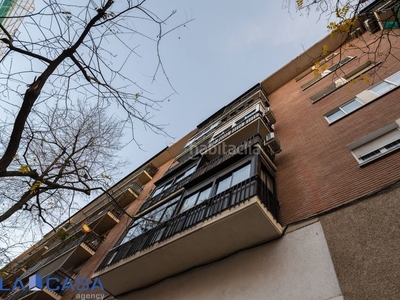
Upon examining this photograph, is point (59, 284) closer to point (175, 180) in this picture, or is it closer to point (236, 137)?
point (175, 180)

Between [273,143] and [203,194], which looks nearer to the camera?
[203,194]

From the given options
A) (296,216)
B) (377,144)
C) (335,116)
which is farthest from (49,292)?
(335,116)

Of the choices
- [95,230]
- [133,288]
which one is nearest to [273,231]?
[133,288]

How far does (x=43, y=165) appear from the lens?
7555 mm

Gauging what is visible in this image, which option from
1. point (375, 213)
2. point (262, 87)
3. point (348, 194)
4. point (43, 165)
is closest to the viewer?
point (375, 213)

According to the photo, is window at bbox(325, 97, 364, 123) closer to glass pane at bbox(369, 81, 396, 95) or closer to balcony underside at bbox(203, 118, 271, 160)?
glass pane at bbox(369, 81, 396, 95)

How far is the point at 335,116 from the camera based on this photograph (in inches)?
357

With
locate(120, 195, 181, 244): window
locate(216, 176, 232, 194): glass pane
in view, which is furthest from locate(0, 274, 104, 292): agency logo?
locate(216, 176, 232, 194): glass pane

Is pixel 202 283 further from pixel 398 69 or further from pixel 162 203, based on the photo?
pixel 398 69

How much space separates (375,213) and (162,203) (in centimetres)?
806

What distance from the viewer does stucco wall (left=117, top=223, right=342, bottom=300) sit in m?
4.55

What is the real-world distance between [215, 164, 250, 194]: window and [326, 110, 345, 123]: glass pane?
12.3ft

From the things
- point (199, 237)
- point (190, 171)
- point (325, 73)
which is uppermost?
point (190, 171)

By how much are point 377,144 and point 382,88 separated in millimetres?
3081
